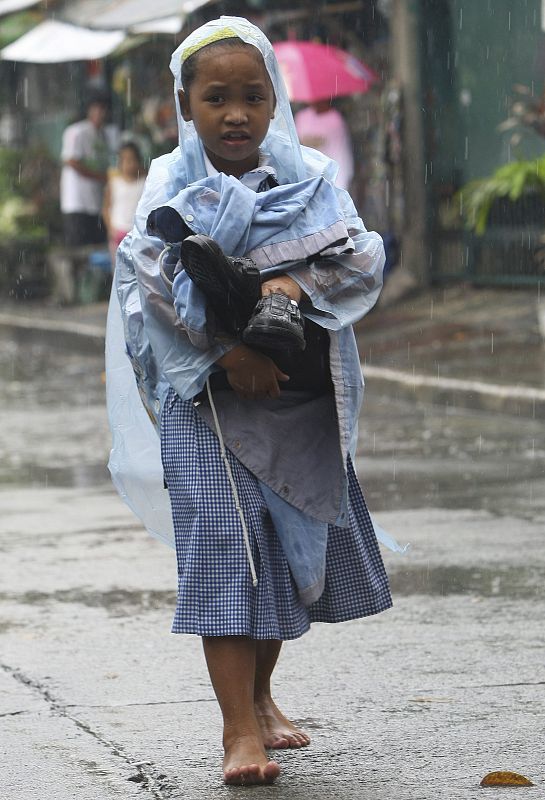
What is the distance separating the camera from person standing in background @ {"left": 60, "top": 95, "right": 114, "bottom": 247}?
837 inches

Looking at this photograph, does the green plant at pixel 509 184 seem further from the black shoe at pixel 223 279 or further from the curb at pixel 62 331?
the black shoe at pixel 223 279

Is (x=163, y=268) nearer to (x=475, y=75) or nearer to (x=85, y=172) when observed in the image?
(x=475, y=75)

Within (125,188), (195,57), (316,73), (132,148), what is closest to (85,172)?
(132,148)

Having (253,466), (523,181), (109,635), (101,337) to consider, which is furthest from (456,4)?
(253,466)

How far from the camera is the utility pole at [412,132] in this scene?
1734cm

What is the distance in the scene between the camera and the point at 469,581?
6.38 m

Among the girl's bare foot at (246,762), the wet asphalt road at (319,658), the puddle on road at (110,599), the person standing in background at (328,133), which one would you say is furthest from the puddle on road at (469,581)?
the person standing in background at (328,133)

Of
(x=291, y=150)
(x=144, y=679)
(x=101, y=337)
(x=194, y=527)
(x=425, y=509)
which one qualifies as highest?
(x=291, y=150)

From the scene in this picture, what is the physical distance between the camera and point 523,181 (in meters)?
15.1

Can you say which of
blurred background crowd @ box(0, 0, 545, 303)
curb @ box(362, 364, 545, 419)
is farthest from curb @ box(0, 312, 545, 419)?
blurred background crowd @ box(0, 0, 545, 303)

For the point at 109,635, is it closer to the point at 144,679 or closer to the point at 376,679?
the point at 144,679

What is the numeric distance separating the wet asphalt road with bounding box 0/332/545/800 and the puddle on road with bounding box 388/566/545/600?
0.05 ft

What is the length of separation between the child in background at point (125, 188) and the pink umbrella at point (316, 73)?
244cm

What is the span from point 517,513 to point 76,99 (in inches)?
753
